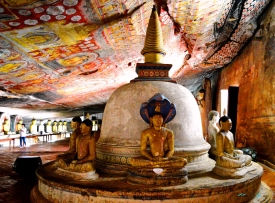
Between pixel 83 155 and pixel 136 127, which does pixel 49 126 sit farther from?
pixel 83 155

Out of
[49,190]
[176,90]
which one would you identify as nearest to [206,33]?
[176,90]

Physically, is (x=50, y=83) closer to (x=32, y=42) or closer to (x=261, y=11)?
(x=32, y=42)

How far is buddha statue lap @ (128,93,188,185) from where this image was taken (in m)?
3.80

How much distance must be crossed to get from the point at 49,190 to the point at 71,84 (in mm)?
6655

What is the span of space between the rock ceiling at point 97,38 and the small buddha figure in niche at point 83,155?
2.41 m

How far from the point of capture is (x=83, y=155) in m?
4.23

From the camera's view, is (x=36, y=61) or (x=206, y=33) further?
(x=206, y=33)

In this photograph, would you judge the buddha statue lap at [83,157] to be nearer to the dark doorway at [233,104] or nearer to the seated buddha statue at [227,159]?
the seated buddha statue at [227,159]

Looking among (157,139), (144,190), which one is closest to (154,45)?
(157,139)

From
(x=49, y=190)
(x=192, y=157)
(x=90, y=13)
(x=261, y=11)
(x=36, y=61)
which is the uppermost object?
(x=261, y=11)

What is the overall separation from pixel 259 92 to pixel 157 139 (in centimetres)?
589

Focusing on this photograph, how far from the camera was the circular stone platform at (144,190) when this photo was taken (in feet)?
11.2

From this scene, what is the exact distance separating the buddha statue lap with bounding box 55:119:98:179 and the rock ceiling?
2.40 m

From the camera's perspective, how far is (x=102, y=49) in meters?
7.34
